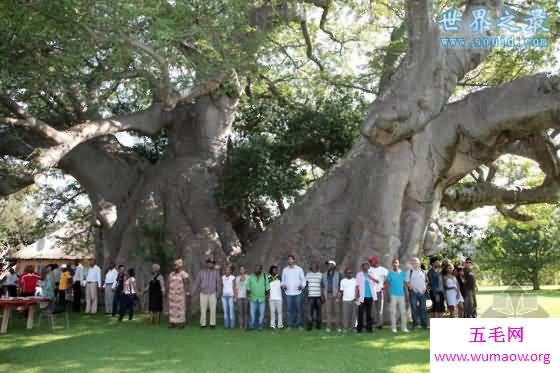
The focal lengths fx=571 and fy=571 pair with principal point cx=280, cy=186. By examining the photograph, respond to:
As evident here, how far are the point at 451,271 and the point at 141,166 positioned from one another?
1140cm

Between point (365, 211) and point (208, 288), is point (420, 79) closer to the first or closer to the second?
point (365, 211)

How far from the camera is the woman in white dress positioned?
12711 mm

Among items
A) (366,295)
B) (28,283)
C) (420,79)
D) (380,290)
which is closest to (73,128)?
(28,283)

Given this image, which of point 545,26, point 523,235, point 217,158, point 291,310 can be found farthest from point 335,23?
point 523,235

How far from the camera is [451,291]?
1274 cm

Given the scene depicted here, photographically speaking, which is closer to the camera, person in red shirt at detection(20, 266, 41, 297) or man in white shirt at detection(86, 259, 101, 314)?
person in red shirt at detection(20, 266, 41, 297)

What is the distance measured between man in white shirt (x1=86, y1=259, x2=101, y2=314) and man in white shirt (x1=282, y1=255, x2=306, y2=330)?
264 inches

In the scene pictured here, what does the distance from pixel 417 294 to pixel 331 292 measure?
71.5 inches

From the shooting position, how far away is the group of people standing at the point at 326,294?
1170 centimetres

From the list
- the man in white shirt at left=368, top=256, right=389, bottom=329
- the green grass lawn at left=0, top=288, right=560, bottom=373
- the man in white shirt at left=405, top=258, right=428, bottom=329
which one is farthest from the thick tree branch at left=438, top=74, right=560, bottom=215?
the green grass lawn at left=0, top=288, right=560, bottom=373

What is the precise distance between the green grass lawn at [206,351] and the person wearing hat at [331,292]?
30.8 inches

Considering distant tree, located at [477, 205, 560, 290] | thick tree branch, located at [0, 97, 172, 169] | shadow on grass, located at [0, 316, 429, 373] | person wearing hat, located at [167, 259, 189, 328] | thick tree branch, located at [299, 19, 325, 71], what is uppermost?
thick tree branch, located at [299, 19, 325, 71]

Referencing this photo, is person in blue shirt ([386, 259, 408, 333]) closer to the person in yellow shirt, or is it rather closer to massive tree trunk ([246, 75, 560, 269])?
massive tree trunk ([246, 75, 560, 269])

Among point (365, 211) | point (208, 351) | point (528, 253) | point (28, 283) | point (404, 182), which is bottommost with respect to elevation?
point (208, 351)
